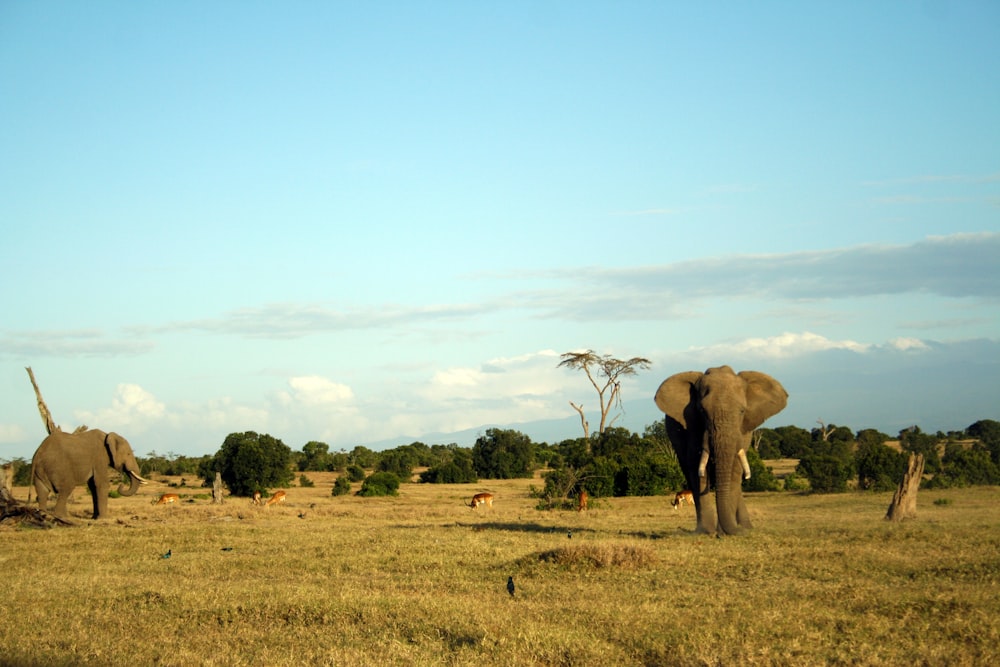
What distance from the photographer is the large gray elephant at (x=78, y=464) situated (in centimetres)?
2717

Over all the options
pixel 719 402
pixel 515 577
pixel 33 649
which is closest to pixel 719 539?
pixel 719 402

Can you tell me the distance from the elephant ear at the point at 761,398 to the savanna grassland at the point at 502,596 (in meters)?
2.39

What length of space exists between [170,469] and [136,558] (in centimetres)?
5819

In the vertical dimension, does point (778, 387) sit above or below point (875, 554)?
above

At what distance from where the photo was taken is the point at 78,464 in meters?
27.9

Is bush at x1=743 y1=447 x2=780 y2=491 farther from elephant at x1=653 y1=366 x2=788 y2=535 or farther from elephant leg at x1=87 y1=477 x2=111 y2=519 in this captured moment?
elephant leg at x1=87 y1=477 x2=111 y2=519

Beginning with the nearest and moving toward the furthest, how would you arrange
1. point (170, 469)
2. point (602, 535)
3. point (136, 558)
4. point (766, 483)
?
point (136, 558), point (602, 535), point (766, 483), point (170, 469)

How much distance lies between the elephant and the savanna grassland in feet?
3.11

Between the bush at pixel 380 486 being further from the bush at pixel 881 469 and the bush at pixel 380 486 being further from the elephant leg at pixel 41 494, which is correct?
the bush at pixel 881 469

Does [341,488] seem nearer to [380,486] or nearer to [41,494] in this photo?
[380,486]

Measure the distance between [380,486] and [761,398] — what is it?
26009 mm

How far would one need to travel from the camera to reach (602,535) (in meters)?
20.2

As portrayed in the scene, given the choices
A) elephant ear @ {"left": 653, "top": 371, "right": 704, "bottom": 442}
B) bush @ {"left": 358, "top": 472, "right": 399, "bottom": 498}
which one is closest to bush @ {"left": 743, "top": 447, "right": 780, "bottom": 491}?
bush @ {"left": 358, "top": 472, "right": 399, "bottom": 498}

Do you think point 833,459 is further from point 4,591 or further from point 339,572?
point 4,591
